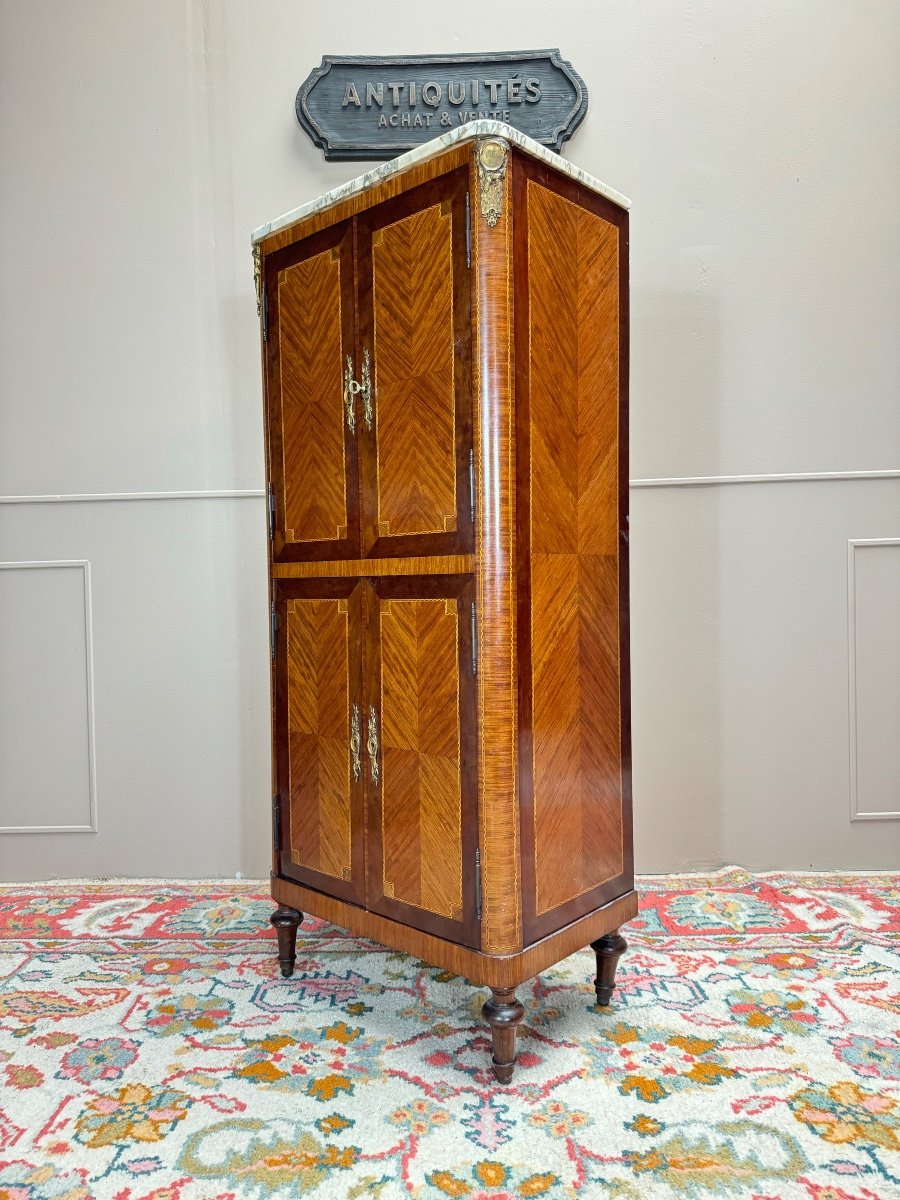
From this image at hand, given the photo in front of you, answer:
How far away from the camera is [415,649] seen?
5.82 ft

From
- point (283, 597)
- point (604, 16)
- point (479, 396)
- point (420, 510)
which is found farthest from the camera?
point (604, 16)

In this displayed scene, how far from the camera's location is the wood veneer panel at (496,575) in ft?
5.26

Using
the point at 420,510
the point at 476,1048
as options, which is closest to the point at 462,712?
the point at 420,510

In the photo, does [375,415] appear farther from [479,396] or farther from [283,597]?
[283,597]

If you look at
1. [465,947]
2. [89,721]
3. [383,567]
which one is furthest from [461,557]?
[89,721]

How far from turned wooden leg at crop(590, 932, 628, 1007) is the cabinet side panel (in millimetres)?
134

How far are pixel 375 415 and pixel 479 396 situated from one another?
327mm

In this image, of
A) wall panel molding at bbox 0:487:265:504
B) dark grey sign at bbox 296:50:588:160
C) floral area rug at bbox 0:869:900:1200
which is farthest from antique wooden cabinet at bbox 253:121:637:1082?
dark grey sign at bbox 296:50:588:160

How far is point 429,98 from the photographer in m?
2.68

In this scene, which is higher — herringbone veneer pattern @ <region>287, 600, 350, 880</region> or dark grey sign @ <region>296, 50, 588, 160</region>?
dark grey sign @ <region>296, 50, 588, 160</region>

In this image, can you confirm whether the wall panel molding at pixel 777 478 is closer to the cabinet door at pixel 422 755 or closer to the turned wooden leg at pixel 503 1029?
Answer: the cabinet door at pixel 422 755

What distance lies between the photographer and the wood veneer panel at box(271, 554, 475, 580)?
1681mm

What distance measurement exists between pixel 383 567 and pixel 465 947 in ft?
2.63

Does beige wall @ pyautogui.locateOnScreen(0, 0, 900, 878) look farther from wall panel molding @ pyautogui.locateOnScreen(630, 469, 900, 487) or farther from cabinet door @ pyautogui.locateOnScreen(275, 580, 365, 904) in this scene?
cabinet door @ pyautogui.locateOnScreen(275, 580, 365, 904)
